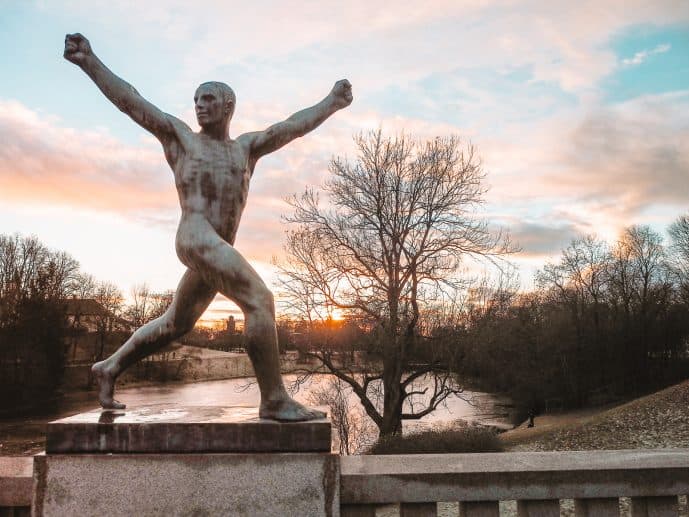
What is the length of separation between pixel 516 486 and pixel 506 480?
68 mm

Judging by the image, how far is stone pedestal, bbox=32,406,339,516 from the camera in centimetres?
314

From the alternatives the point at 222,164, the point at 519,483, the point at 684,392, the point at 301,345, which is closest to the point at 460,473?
the point at 519,483

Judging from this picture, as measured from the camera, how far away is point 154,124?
12.6 ft

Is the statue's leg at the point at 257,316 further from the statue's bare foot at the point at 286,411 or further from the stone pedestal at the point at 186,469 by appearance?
the stone pedestal at the point at 186,469

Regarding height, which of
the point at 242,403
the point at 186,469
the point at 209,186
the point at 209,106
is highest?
the point at 209,106

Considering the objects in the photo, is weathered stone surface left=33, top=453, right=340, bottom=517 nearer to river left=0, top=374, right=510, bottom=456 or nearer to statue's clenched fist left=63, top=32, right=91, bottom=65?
statue's clenched fist left=63, top=32, right=91, bottom=65

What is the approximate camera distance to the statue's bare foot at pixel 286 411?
337 cm

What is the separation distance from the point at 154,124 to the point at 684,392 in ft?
95.1

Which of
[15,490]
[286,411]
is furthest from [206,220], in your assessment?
[15,490]

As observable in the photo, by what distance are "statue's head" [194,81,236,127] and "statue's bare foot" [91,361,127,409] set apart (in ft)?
5.54

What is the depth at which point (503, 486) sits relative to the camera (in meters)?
3.18

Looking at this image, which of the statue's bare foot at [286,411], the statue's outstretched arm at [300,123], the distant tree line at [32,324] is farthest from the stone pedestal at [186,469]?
the distant tree line at [32,324]

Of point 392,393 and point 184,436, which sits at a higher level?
point 184,436

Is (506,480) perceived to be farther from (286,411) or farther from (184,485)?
(184,485)
